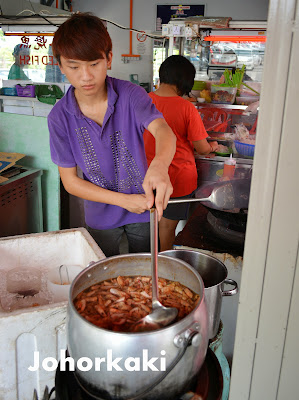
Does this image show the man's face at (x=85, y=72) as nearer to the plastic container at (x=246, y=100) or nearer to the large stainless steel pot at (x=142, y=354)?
the large stainless steel pot at (x=142, y=354)

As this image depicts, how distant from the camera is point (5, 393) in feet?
4.33

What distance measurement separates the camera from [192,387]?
0.98 m

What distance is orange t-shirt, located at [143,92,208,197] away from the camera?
2.75m

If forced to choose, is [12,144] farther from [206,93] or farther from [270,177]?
[270,177]

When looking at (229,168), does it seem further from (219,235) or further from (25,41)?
(25,41)

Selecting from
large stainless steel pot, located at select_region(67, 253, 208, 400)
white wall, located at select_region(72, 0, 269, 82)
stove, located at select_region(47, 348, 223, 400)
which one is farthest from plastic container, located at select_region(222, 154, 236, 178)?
white wall, located at select_region(72, 0, 269, 82)

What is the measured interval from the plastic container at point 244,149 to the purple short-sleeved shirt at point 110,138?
168 centimetres

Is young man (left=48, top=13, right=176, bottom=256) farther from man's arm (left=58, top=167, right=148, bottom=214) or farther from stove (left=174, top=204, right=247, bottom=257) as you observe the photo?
stove (left=174, top=204, right=247, bottom=257)

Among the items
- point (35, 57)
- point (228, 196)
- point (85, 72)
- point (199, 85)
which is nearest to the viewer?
point (85, 72)

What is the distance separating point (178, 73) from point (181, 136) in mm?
467

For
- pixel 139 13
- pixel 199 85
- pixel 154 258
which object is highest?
pixel 139 13

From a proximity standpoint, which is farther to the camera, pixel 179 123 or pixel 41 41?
pixel 41 41

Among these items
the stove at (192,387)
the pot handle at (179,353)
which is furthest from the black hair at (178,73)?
the pot handle at (179,353)

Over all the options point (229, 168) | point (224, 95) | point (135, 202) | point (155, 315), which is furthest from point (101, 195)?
point (224, 95)
